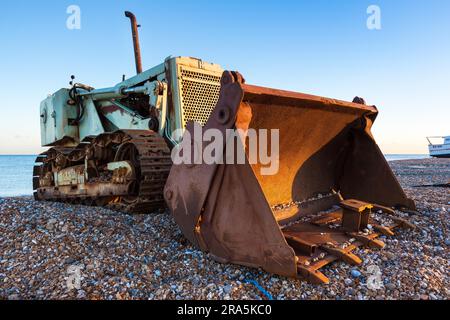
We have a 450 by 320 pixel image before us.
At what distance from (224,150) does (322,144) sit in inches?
72.4

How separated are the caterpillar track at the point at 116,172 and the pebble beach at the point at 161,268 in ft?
2.44

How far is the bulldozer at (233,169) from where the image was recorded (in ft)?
8.20

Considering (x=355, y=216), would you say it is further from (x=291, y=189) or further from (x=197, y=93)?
(x=197, y=93)

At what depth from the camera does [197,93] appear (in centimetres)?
475

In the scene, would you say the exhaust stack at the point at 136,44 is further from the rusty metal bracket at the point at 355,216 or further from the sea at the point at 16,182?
the sea at the point at 16,182

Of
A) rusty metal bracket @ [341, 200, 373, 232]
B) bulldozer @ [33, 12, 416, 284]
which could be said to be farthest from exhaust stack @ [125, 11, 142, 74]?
rusty metal bracket @ [341, 200, 373, 232]

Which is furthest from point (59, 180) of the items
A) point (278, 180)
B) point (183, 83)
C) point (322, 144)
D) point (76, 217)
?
point (322, 144)

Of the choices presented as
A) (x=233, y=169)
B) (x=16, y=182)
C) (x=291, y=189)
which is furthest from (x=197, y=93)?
(x=16, y=182)

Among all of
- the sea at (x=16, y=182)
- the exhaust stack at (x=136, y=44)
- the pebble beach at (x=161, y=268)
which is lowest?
the sea at (x=16, y=182)

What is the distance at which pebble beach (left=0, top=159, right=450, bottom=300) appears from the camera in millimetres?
2229

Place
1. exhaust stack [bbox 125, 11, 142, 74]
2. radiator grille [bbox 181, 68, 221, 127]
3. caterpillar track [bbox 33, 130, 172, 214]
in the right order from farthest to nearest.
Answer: exhaust stack [bbox 125, 11, 142, 74] → radiator grille [bbox 181, 68, 221, 127] → caterpillar track [bbox 33, 130, 172, 214]

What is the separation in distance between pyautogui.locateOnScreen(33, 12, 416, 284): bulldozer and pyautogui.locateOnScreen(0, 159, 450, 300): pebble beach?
130 millimetres

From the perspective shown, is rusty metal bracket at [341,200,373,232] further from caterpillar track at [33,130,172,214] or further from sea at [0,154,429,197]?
sea at [0,154,429,197]

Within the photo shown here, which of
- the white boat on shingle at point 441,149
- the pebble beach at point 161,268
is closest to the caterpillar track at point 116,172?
the pebble beach at point 161,268
